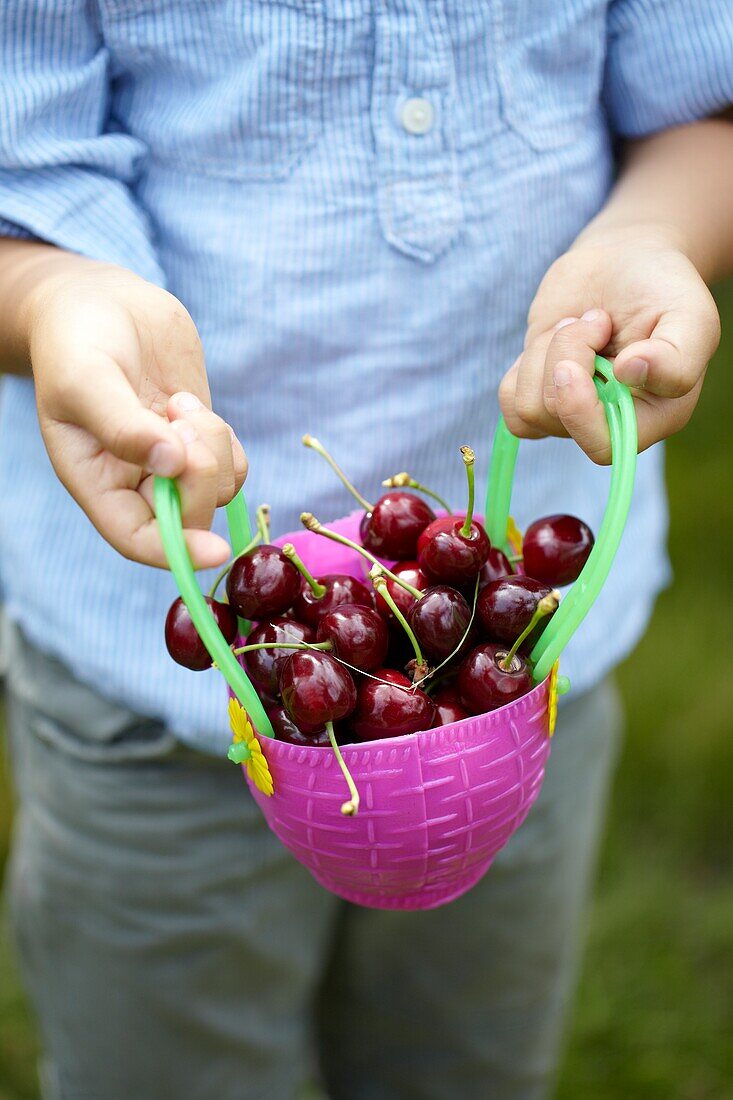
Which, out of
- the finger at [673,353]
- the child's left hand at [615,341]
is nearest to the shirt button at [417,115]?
the child's left hand at [615,341]

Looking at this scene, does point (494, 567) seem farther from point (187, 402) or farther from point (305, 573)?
point (187, 402)

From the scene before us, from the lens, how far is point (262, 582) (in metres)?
0.67

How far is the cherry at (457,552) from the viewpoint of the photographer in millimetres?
666

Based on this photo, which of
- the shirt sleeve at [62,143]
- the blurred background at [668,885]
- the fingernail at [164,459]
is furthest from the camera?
the blurred background at [668,885]

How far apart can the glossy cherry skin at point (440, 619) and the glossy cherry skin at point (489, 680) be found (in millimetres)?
15

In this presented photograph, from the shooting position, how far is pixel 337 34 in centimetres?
80

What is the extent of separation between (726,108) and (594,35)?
0.13m

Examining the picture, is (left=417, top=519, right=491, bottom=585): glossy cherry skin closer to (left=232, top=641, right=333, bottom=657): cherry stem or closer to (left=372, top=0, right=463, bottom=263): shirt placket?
(left=232, top=641, right=333, bottom=657): cherry stem

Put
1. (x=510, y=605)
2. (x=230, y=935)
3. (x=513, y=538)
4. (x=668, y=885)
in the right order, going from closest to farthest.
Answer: (x=510, y=605)
(x=513, y=538)
(x=230, y=935)
(x=668, y=885)

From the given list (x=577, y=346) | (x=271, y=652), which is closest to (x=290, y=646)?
(x=271, y=652)

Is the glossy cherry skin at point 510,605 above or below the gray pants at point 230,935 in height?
above

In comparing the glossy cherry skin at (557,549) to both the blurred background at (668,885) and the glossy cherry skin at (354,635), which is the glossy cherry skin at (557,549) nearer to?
the glossy cherry skin at (354,635)

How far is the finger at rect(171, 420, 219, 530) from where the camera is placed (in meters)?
0.57

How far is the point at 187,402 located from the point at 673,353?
27 centimetres
